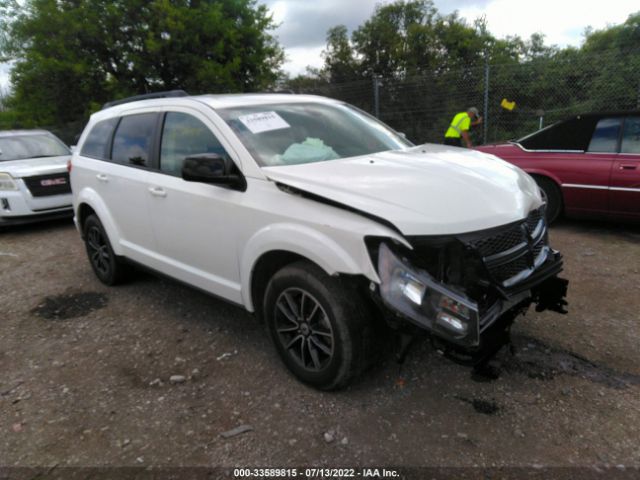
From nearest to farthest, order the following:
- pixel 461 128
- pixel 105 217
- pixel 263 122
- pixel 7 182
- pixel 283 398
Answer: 1. pixel 283 398
2. pixel 263 122
3. pixel 105 217
4. pixel 7 182
5. pixel 461 128

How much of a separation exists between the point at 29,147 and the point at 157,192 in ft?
20.3

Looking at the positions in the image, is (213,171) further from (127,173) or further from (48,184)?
(48,184)

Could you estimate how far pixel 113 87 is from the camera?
47.0ft

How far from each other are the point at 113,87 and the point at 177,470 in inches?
572

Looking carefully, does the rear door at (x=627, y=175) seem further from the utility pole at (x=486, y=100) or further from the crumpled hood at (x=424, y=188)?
the utility pole at (x=486, y=100)

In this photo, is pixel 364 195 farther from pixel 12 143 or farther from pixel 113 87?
pixel 113 87

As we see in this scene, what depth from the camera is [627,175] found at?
5.24 m

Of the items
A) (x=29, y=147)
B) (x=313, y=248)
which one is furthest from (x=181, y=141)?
(x=29, y=147)

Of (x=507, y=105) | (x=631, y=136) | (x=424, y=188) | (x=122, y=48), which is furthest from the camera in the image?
(x=122, y=48)

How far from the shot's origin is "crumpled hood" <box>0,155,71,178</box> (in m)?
7.18

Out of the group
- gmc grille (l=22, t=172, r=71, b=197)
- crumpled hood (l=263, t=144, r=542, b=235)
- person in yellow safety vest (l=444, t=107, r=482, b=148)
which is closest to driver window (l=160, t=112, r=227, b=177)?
crumpled hood (l=263, t=144, r=542, b=235)

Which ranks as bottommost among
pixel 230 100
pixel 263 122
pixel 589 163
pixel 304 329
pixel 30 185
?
pixel 304 329

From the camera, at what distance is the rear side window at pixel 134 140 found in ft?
Answer: 12.5

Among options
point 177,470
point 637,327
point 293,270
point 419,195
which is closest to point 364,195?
point 419,195
